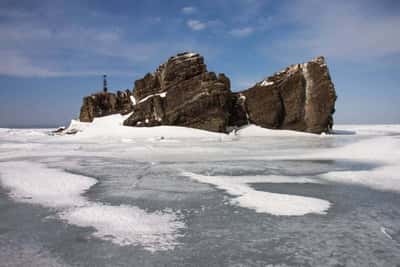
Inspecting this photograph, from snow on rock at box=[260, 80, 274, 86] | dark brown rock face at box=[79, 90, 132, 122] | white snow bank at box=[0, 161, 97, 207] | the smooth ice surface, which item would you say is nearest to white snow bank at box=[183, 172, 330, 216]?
the smooth ice surface

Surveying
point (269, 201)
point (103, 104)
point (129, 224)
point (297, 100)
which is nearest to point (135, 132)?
point (103, 104)

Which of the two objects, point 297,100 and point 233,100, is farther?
point 233,100

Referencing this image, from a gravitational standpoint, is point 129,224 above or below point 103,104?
below

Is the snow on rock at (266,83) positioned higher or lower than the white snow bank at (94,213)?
higher

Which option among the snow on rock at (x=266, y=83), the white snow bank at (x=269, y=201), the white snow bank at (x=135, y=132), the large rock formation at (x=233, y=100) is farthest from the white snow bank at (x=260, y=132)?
the white snow bank at (x=269, y=201)

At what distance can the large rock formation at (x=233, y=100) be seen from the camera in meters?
21.6

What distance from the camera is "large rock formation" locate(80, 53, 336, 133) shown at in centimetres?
2164

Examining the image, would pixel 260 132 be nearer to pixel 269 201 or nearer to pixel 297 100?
pixel 297 100

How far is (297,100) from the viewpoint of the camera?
74.2 ft

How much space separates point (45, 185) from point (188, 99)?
1694 centimetres

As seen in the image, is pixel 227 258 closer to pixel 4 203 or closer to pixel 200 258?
pixel 200 258

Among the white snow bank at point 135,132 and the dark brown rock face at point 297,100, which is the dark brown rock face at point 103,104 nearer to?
the white snow bank at point 135,132

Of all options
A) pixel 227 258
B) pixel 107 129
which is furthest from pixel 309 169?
pixel 107 129

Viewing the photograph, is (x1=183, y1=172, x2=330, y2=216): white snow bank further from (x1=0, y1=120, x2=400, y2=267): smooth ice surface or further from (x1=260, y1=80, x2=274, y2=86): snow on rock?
(x1=260, y1=80, x2=274, y2=86): snow on rock
